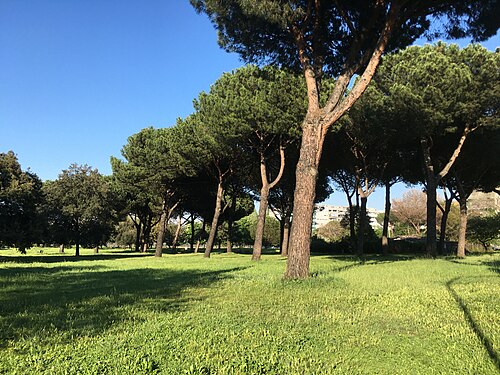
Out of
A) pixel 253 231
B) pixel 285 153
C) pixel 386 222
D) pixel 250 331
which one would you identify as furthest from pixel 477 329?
pixel 253 231

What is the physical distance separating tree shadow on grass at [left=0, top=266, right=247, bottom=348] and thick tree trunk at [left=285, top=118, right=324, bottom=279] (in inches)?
86.7

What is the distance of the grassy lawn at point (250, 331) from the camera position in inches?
130

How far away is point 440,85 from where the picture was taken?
56.5 ft

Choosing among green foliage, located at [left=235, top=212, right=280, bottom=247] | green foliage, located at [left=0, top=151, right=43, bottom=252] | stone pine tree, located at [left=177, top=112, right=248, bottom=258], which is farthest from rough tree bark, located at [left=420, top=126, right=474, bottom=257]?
green foliage, located at [left=235, top=212, right=280, bottom=247]

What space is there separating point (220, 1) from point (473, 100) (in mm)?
13200

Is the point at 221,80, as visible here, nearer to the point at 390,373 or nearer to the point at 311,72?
the point at 311,72

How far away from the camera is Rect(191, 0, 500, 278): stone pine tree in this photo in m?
9.90

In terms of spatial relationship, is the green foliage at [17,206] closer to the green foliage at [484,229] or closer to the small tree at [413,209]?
the green foliage at [484,229]

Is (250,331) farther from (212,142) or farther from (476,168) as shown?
(476,168)

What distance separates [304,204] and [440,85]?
11695 mm

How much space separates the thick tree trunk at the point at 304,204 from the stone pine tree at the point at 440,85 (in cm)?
977

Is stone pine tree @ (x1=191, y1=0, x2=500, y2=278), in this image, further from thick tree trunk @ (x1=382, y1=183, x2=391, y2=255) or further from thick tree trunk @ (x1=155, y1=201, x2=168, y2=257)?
thick tree trunk @ (x1=155, y1=201, x2=168, y2=257)

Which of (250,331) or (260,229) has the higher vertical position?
(260,229)

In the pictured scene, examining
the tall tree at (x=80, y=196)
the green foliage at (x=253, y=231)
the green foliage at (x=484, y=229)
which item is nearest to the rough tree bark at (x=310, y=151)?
the tall tree at (x=80, y=196)
